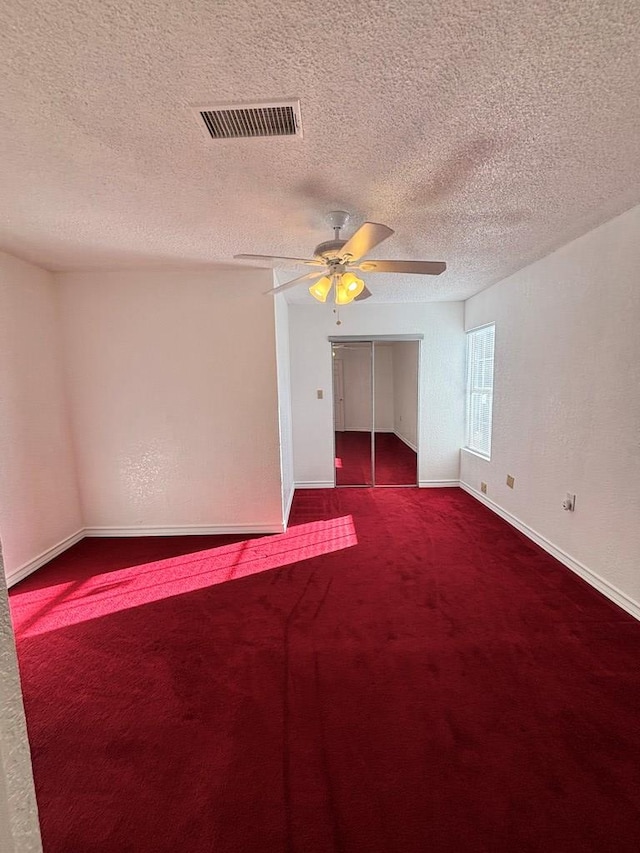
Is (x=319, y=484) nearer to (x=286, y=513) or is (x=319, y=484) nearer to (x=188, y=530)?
(x=286, y=513)

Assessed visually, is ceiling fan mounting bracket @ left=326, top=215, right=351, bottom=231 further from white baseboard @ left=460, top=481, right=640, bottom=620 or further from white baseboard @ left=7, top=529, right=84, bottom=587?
white baseboard @ left=7, top=529, right=84, bottom=587

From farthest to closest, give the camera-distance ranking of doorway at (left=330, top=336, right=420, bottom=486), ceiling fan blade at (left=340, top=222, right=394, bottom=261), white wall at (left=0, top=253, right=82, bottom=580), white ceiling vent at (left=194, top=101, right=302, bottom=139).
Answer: doorway at (left=330, top=336, right=420, bottom=486) → white wall at (left=0, top=253, right=82, bottom=580) → ceiling fan blade at (left=340, top=222, right=394, bottom=261) → white ceiling vent at (left=194, top=101, right=302, bottom=139)

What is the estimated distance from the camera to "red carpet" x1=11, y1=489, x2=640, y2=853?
1.21 m

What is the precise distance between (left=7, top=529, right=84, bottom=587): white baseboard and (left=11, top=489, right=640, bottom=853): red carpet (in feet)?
0.32

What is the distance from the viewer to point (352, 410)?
5250 mm

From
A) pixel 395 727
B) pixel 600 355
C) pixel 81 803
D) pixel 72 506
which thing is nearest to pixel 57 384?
pixel 72 506

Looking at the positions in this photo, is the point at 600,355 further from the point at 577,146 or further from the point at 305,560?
the point at 305,560

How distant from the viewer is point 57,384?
10.6ft

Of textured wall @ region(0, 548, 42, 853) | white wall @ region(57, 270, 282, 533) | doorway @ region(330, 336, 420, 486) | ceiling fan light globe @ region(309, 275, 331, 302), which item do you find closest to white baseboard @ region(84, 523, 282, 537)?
white wall @ region(57, 270, 282, 533)

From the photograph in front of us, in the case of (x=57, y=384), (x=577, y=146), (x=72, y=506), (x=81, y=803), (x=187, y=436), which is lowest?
(x=81, y=803)

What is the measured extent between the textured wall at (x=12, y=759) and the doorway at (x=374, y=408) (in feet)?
14.5

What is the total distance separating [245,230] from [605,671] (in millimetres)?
3249

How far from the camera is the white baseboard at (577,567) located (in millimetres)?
2230

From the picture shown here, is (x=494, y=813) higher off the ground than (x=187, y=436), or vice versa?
(x=187, y=436)
